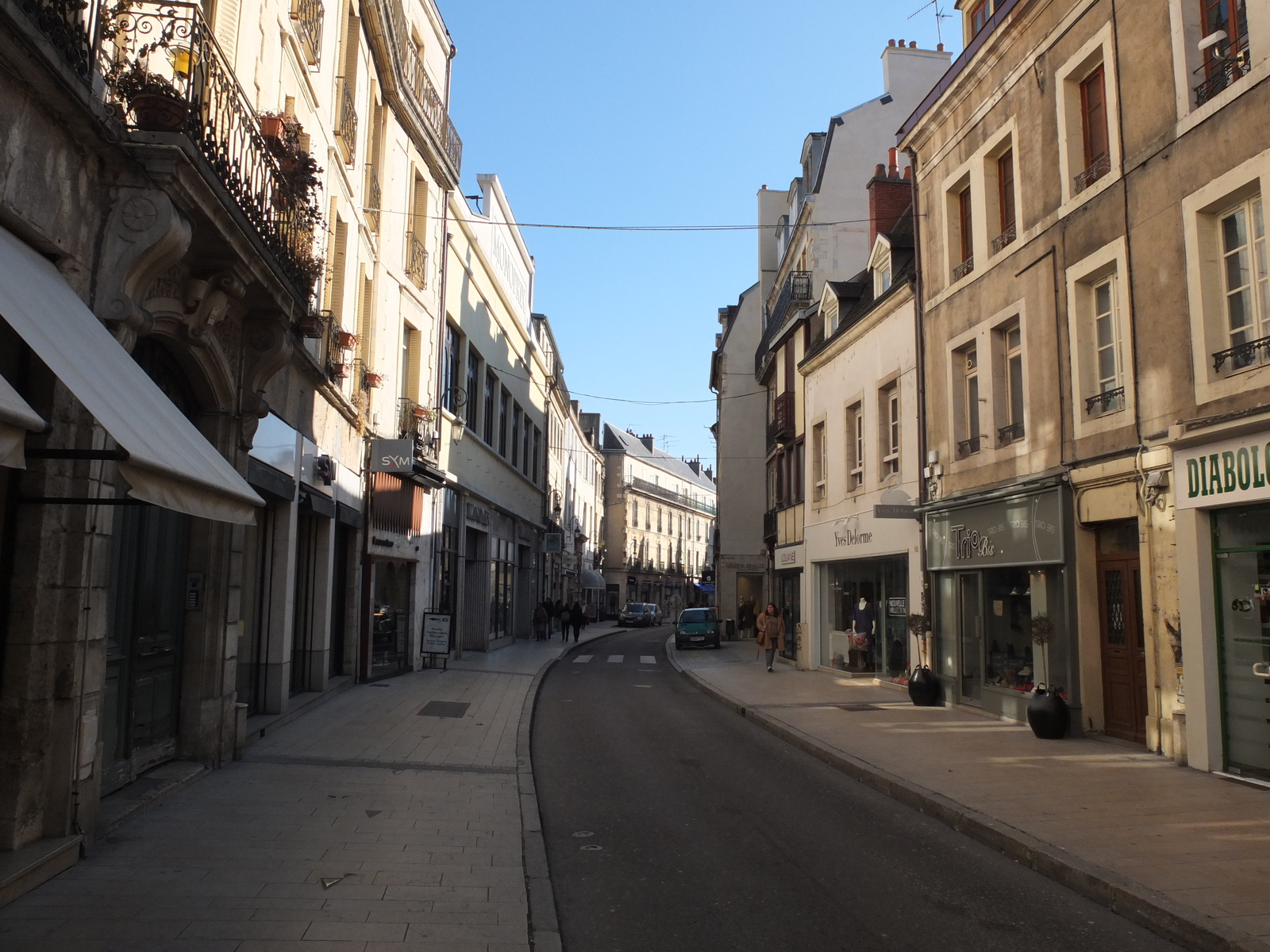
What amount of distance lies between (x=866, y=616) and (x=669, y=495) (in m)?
65.3

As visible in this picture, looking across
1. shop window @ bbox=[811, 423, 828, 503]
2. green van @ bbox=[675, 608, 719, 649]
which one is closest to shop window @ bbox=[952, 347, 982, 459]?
shop window @ bbox=[811, 423, 828, 503]

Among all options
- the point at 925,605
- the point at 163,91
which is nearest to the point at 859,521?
the point at 925,605

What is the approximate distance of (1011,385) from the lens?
13930 mm

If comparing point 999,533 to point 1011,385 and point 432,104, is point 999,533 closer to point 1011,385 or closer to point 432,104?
point 1011,385

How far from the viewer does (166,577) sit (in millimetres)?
8500

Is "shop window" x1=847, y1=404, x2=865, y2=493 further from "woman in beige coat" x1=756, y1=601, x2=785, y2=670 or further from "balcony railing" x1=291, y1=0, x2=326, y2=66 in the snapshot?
"balcony railing" x1=291, y1=0, x2=326, y2=66

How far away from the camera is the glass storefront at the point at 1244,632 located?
8750 mm

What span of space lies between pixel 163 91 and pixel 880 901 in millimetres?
6927

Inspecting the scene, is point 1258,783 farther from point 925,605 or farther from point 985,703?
point 925,605

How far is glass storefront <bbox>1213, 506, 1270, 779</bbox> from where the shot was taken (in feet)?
28.7

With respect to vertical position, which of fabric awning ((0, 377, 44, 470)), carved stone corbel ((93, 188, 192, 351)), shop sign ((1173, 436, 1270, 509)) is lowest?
fabric awning ((0, 377, 44, 470))

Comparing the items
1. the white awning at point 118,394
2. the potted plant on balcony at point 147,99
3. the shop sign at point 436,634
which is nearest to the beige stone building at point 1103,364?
the white awning at point 118,394

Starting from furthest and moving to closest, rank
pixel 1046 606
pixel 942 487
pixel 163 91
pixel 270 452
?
pixel 942 487
pixel 1046 606
pixel 270 452
pixel 163 91

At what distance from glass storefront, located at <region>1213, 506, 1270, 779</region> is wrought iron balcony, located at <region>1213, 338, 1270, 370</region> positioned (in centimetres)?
135
